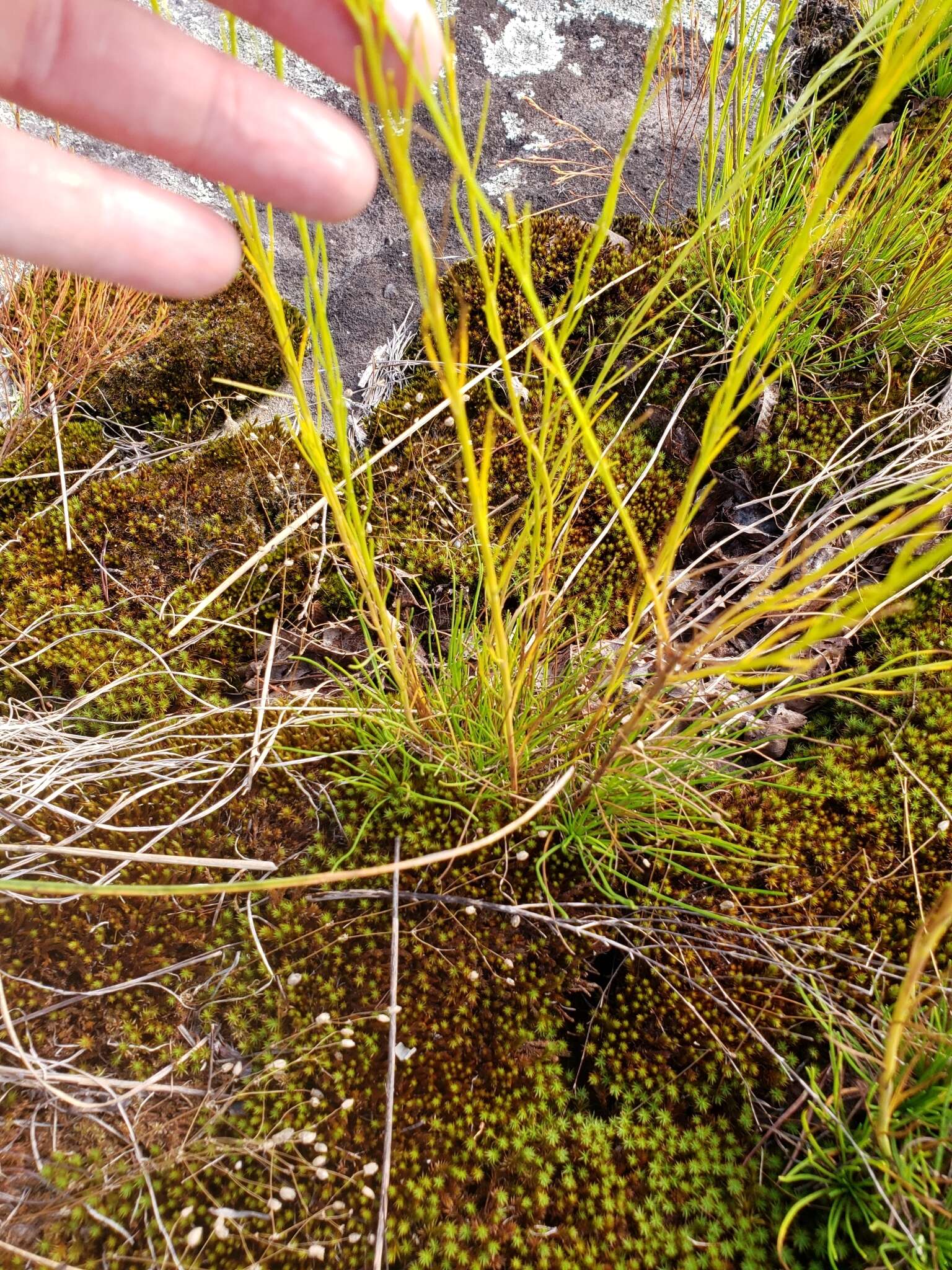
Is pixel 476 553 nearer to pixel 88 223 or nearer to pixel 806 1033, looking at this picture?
pixel 88 223

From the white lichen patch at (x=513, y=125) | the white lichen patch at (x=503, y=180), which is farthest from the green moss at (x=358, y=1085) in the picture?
the white lichen patch at (x=513, y=125)

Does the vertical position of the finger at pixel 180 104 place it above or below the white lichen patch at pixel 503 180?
below

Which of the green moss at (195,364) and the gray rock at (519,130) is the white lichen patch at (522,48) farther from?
the green moss at (195,364)

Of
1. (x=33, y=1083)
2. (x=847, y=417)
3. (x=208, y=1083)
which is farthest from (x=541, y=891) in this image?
(x=847, y=417)

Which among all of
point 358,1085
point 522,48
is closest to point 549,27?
point 522,48

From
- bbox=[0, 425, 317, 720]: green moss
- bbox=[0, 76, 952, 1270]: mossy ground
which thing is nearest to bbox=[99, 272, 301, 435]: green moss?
bbox=[0, 425, 317, 720]: green moss

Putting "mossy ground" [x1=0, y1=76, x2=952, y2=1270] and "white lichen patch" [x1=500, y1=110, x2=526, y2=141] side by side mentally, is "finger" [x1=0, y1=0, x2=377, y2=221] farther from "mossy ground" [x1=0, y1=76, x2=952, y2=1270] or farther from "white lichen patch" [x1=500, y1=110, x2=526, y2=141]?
"white lichen patch" [x1=500, y1=110, x2=526, y2=141]

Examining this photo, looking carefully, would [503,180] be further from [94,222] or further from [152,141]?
[94,222]
